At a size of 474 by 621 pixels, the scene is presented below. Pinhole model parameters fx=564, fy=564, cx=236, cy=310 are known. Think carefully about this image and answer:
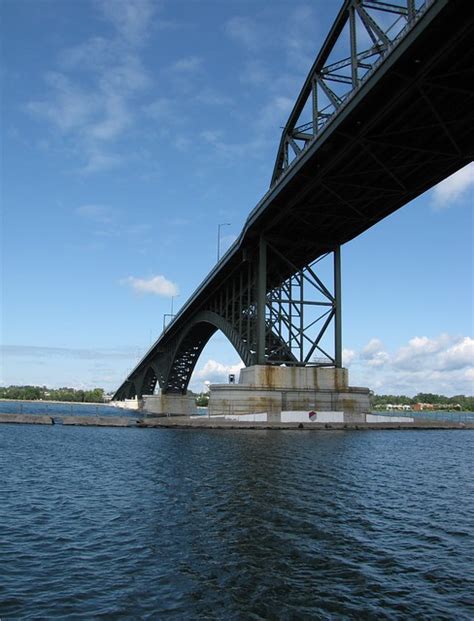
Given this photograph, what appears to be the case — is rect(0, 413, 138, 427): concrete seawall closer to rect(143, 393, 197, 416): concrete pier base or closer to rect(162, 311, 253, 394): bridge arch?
rect(162, 311, 253, 394): bridge arch

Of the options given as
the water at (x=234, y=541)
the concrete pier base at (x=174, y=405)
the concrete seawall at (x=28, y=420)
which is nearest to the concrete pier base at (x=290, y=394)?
the concrete seawall at (x=28, y=420)

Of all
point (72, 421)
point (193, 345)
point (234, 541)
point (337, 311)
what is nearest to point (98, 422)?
point (72, 421)

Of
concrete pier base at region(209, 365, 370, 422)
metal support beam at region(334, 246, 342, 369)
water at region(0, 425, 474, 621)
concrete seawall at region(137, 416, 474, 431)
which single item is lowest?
water at region(0, 425, 474, 621)

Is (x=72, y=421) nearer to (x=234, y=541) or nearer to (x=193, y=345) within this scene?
(x=234, y=541)

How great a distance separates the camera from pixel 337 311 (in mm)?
60469

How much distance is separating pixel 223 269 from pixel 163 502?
54242mm

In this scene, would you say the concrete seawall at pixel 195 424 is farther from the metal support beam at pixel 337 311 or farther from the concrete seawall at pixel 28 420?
the metal support beam at pixel 337 311

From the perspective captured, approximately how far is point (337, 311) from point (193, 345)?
199 feet

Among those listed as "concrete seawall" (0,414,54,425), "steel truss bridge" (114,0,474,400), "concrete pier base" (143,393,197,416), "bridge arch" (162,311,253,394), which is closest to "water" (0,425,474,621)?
"steel truss bridge" (114,0,474,400)

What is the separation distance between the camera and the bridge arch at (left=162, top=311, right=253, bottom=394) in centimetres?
7056

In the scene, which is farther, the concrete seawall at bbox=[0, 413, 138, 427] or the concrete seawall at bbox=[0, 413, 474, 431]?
the concrete seawall at bbox=[0, 413, 138, 427]

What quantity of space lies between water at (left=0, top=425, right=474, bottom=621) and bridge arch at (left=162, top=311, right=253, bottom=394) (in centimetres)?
4068

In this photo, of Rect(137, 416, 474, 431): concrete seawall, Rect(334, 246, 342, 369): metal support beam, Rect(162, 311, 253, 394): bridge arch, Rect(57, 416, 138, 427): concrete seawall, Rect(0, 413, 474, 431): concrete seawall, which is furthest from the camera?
Rect(162, 311, 253, 394): bridge arch

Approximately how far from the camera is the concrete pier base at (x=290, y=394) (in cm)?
5484
